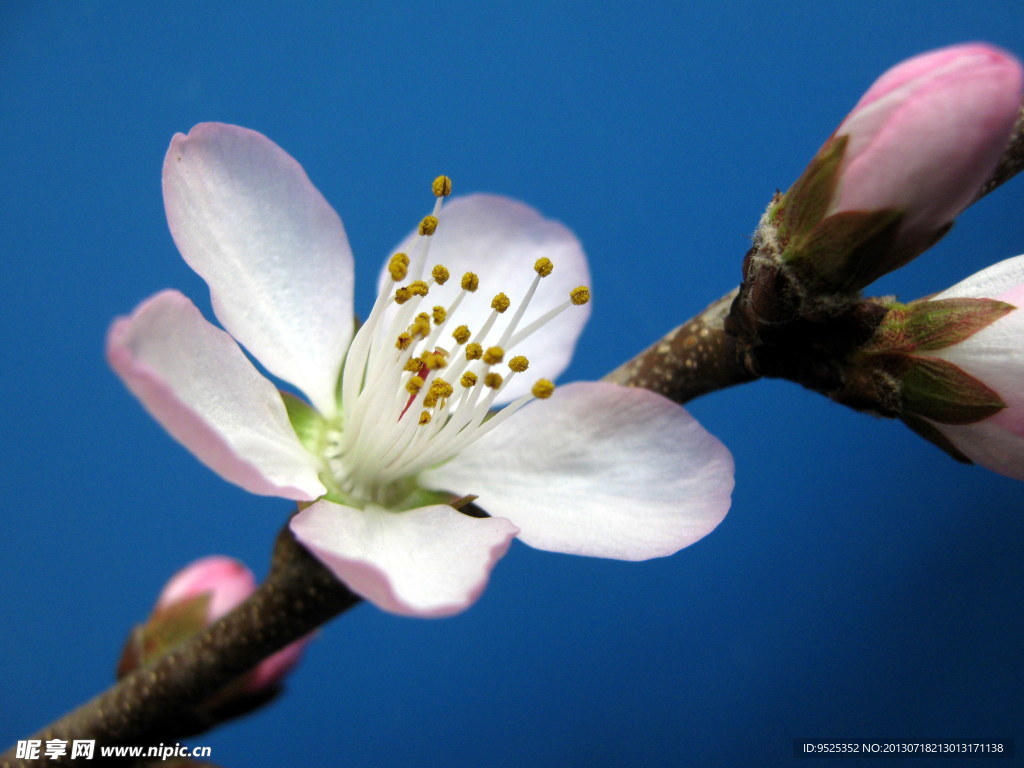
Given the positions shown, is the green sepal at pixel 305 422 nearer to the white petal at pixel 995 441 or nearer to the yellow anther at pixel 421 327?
the yellow anther at pixel 421 327

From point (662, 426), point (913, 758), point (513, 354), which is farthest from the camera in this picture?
point (913, 758)

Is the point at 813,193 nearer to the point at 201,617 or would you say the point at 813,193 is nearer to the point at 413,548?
the point at 413,548

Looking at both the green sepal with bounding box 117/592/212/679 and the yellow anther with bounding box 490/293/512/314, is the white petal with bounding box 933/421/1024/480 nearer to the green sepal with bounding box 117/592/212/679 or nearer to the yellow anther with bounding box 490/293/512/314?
the yellow anther with bounding box 490/293/512/314

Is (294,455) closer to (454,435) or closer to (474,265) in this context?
(454,435)

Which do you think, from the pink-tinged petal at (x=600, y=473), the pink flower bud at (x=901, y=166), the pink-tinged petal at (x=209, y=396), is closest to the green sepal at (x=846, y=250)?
the pink flower bud at (x=901, y=166)

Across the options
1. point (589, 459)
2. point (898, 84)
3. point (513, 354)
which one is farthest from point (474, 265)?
point (898, 84)

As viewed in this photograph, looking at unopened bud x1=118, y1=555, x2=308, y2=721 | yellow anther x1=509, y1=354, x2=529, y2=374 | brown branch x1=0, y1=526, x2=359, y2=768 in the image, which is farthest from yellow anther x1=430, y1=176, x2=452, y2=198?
unopened bud x1=118, y1=555, x2=308, y2=721
